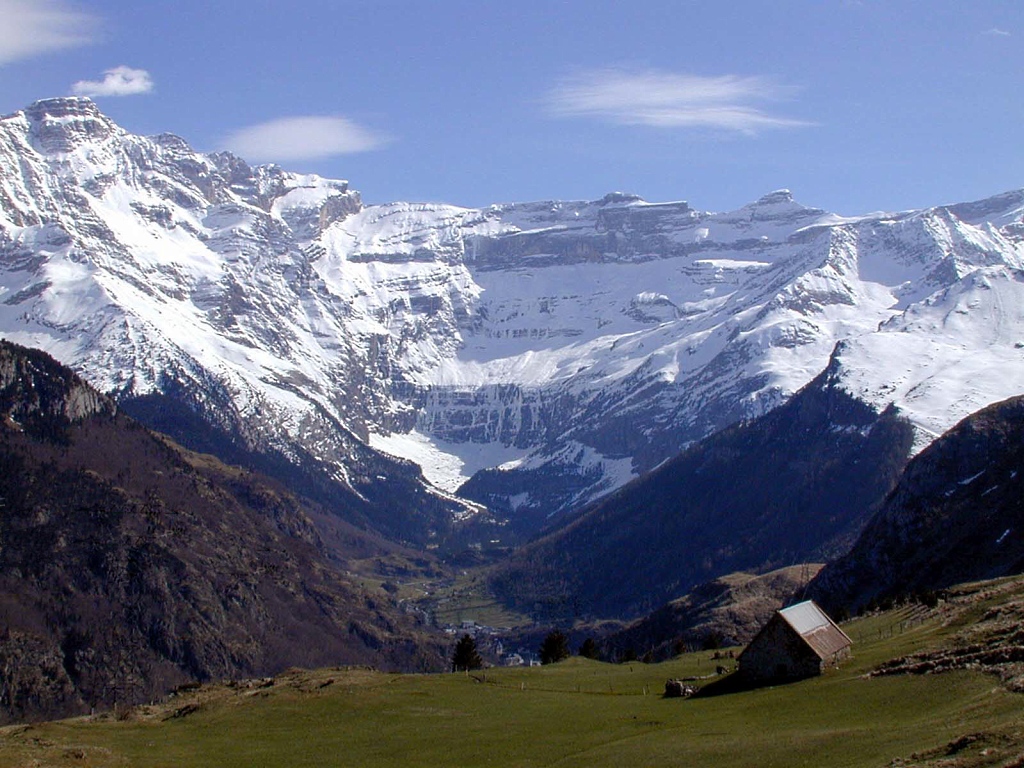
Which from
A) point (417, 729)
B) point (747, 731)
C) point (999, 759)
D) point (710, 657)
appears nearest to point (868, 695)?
point (747, 731)

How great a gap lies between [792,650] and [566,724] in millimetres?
16060

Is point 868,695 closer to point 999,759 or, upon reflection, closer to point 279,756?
point 999,759

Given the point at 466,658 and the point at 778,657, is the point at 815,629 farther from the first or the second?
the point at 466,658

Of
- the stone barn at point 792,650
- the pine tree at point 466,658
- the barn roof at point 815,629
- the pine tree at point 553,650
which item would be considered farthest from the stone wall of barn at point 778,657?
the pine tree at point 553,650

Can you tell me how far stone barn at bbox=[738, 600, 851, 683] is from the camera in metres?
90.6

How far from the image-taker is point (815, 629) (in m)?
93.1

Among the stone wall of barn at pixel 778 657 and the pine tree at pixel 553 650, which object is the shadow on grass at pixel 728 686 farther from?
the pine tree at pixel 553 650

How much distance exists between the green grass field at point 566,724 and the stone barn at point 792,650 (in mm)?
1675

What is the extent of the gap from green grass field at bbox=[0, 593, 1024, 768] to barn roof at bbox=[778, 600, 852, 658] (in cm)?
195

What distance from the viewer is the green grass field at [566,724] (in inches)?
2517

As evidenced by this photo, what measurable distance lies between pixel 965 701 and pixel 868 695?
9.65 metres

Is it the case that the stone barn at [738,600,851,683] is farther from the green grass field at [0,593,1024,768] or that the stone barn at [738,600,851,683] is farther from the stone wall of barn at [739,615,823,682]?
the green grass field at [0,593,1024,768]

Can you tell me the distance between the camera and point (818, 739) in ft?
218

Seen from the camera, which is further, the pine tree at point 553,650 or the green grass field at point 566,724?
the pine tree at point 553,650
